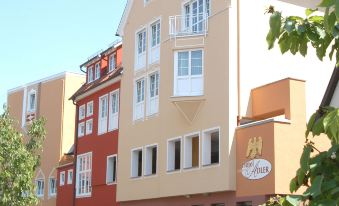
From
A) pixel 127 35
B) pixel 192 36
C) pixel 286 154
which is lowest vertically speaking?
pixel 286 154

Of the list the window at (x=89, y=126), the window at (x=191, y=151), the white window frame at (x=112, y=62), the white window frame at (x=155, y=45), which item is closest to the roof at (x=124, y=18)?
the white window frame at (x=112, y=62)

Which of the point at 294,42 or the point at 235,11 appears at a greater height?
the point at 235,11

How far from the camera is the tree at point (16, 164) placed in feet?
82.9

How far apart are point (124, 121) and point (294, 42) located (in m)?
30.8

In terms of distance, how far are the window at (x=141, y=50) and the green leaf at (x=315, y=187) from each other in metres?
29.6

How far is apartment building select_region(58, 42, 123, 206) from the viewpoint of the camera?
3603 cm

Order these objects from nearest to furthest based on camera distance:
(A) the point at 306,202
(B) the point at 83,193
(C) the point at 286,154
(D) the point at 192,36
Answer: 1. (A) the point at 306,202
2. (C) the point at 286,154
3. (D) the point at 192,36
4. (B) the point at 83,193

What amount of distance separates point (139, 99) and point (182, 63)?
5367 mm

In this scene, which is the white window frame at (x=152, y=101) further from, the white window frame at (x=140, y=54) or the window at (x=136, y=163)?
the window at (x=136, y=163)

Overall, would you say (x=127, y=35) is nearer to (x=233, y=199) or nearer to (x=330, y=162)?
(x=233, y=199)

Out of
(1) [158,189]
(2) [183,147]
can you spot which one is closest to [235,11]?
(2) [183,147]

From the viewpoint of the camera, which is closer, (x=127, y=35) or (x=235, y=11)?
(x=235, y=11)

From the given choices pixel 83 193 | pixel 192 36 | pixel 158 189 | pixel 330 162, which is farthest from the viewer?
pixel 83 193

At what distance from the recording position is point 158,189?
1168 inches
